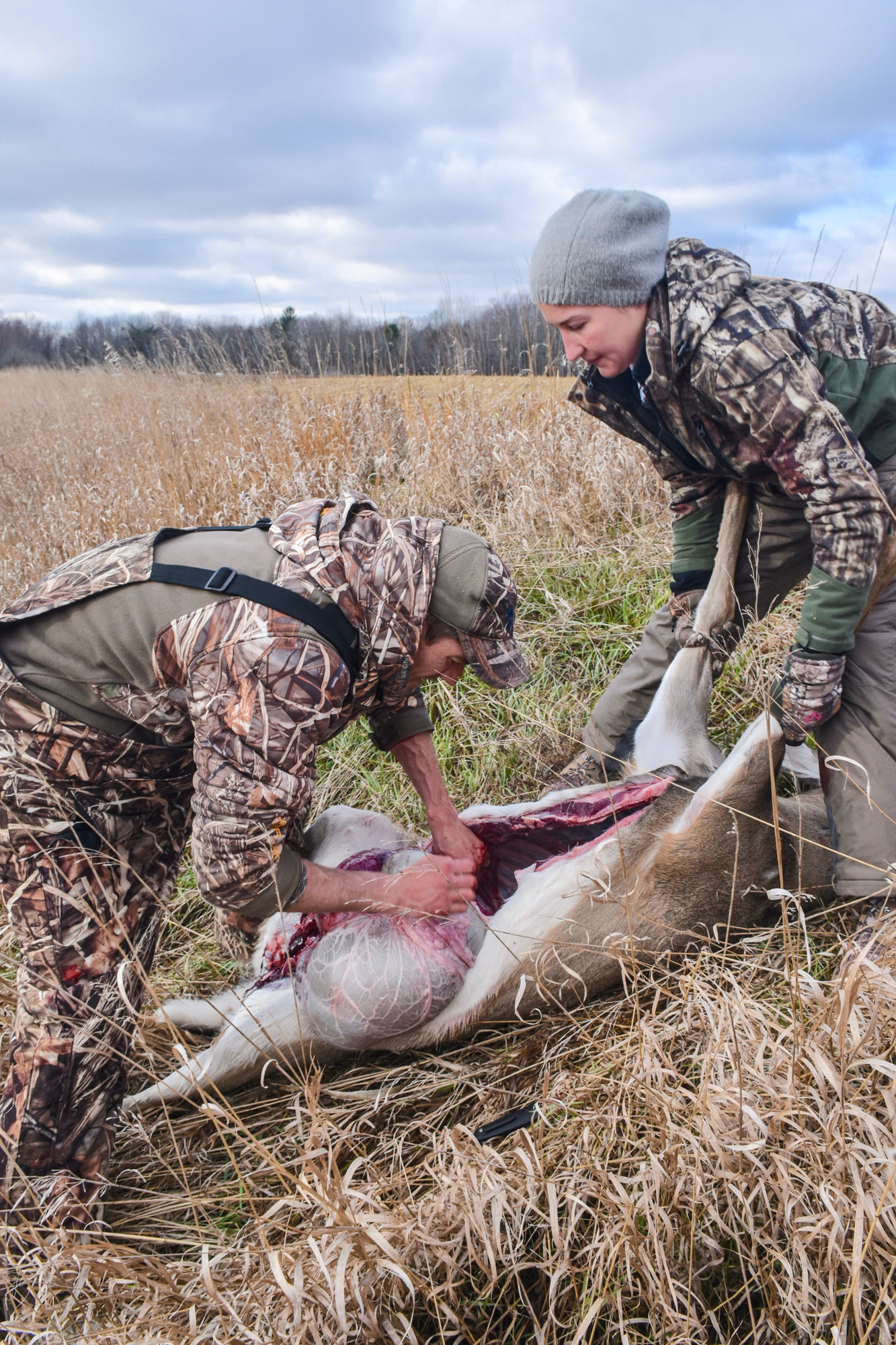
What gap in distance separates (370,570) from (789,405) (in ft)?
3.70

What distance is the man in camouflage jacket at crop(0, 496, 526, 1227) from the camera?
1.91 meters

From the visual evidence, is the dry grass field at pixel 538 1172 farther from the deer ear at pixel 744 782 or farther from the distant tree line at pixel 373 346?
the distant tree line at pixel 373 346

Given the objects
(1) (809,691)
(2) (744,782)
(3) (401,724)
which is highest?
(1) (809,691)

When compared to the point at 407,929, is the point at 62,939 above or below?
above

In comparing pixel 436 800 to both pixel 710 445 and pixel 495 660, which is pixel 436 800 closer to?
pixel 495 660

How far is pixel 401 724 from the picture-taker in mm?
2639

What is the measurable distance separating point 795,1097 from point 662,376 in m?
1.78

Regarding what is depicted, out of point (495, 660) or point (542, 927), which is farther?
point (542, 927)

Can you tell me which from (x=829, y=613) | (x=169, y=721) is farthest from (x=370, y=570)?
(x=829, y=613)

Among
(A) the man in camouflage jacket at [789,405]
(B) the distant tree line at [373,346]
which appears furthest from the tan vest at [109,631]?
(B) the distant tree line at [373,346]

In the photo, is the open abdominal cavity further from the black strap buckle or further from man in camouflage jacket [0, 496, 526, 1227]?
the black strap buckle

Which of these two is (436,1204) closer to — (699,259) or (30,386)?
(699,259)

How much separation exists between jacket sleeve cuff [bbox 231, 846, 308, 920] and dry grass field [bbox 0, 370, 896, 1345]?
378 millimetres

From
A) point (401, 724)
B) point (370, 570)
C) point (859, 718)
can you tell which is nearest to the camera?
point (370, 570)
